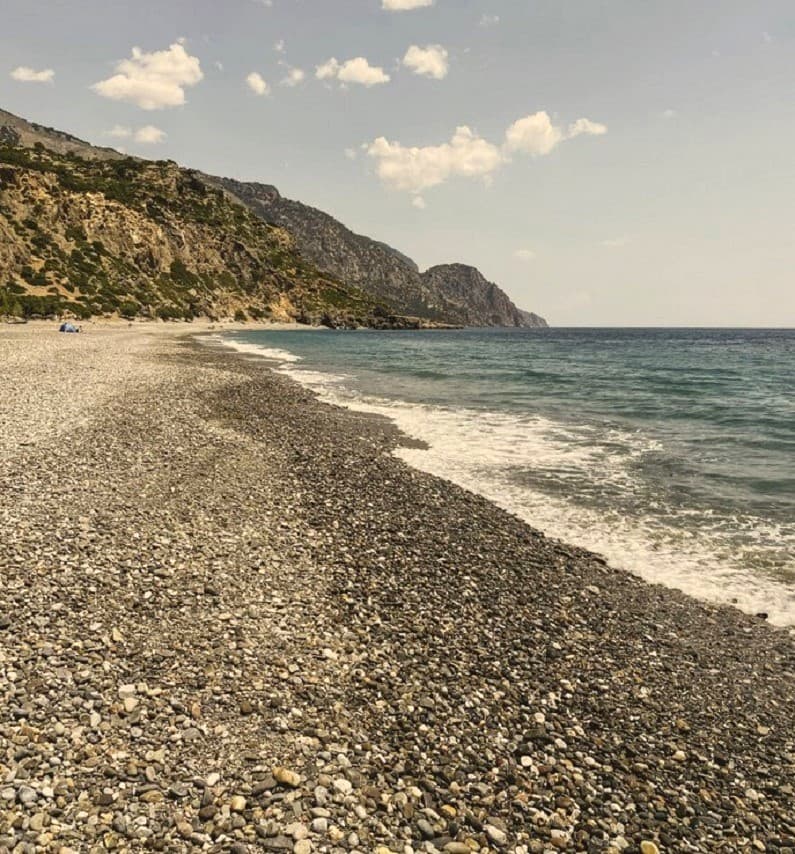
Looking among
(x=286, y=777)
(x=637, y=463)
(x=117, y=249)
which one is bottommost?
(x=286, y=777)

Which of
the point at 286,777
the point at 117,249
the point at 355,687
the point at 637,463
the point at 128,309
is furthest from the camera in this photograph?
the point at 117,249

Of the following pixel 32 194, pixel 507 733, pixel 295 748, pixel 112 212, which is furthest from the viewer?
pixel 112 212

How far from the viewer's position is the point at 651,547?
14734 mm

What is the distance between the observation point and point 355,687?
849 centimetres

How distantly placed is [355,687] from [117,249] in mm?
161140

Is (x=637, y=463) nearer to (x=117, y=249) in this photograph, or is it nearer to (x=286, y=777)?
(x=286, y=777)

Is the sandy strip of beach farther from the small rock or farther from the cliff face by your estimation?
the cliff face

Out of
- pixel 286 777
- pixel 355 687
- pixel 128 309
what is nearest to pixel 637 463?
pixel 355 687

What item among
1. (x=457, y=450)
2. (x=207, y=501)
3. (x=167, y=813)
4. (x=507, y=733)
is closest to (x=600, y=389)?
(x=457, y=450)

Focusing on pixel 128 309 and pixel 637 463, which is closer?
pixel 637 463

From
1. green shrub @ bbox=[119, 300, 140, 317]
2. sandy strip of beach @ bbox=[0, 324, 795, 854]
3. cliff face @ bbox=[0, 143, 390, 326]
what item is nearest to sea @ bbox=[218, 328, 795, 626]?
sandy strip of beach @ bbox=[0, 324, 795, 854]

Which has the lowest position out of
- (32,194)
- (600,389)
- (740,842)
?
(740,842)

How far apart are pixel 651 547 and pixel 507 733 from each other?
8.80 m

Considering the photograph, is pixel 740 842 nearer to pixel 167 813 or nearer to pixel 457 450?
pixel 167 813
